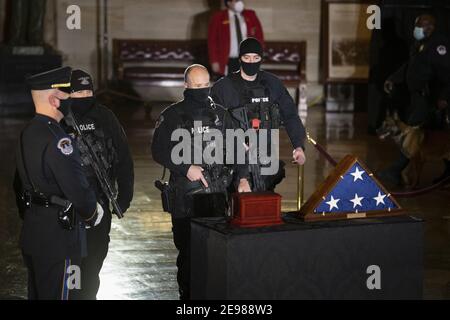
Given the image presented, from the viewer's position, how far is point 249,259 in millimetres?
6020

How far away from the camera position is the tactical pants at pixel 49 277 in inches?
232

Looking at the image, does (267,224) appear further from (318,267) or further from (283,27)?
(283,27)

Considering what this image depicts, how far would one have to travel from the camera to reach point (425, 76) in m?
12.8

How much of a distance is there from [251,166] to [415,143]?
526 centimetres

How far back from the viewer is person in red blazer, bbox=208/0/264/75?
19344mm

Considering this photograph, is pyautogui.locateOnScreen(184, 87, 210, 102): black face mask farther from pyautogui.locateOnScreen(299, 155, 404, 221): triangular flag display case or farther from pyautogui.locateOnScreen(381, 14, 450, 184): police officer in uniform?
pyautogui.locateOnScreen(381, 14, 450, 184): police officer in uniform

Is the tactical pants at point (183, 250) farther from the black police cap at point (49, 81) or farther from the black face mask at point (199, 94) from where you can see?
the black police cap at point (49, 81)

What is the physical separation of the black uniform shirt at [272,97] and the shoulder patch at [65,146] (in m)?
2.50

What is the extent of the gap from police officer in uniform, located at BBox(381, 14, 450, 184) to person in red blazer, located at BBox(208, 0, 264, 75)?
669 centimetres

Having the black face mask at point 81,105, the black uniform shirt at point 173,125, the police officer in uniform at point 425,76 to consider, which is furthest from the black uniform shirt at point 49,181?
the police officer in uniform at point 425,76

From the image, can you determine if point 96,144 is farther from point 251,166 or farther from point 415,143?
point 415,143

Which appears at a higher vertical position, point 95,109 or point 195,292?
point 95,109

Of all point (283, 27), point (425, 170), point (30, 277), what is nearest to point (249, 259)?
point (30, 277)
